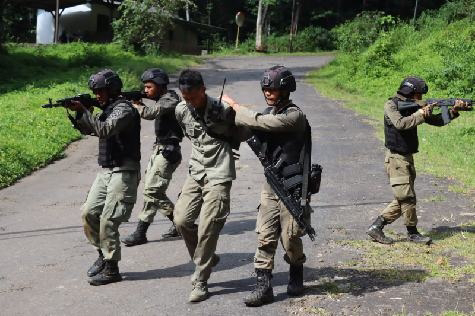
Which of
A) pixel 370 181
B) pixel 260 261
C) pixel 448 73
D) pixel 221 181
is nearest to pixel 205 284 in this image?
pixel 260 261

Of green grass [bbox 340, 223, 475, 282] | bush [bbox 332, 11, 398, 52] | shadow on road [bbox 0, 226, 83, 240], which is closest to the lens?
green grass [bbox 340, 223, 475, 282]

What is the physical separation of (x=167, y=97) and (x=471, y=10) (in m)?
25.8

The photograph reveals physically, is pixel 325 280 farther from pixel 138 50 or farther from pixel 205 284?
pixel 138 50

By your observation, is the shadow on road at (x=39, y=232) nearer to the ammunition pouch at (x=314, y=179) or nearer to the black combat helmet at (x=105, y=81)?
the black combat helmet at (x=105, y=81)

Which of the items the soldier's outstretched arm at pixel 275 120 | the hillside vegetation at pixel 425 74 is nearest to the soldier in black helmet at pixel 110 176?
the soldier's outstretched arm at pixel 275 120

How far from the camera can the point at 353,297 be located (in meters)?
4.91

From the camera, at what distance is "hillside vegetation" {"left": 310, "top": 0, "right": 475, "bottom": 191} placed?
38.6 ft

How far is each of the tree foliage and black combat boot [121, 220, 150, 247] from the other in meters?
24.8

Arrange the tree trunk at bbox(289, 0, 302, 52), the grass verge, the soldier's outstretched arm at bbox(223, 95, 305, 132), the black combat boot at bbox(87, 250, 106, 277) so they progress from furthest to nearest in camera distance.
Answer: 1. the tree trunk at bbox(289, 0, 302, 52)
2. the grass verge
3. the black combat boot at bbox(87, 250, 106, 277)
4. the soldier's outstretched arm at bbox(223, 95, 305, 132)

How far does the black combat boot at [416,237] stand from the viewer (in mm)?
6332

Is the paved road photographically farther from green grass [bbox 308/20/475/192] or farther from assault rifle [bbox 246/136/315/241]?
green grass [bbox 308/20/475/192]

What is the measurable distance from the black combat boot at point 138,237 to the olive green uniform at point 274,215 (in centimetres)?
232

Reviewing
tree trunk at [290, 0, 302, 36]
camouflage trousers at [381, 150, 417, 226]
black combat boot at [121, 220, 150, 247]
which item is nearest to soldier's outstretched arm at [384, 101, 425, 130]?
camouflage trousers at [381, 150, 417, 226]

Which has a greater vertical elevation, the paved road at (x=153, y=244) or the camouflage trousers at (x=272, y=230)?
the camouflage trousers at (x=272, y=230)
